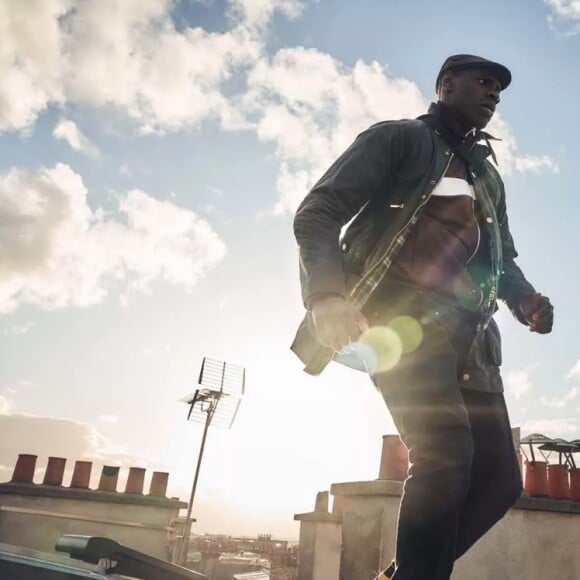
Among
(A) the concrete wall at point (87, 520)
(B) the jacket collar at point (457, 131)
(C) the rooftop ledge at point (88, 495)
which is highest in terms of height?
(B) the jacket collar at point (457, 131)

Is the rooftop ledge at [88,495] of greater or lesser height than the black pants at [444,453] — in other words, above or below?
below

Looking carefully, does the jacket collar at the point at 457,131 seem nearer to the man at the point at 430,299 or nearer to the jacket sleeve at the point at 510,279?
the man at the point at 430,299

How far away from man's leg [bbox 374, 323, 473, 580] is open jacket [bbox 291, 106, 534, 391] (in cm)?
27

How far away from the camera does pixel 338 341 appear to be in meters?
1.68

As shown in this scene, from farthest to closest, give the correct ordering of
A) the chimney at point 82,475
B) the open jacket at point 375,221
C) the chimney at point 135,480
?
the chimney at point 82,475 → the chimney at point 135,480 → the open jacket at point 375,221

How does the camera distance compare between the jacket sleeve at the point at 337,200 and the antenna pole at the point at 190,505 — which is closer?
the jacket sleeve at the point at 337,200

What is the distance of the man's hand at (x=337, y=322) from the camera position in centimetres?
168

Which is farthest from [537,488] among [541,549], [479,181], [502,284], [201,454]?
[201,454]

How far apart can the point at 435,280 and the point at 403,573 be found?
3.18 feet

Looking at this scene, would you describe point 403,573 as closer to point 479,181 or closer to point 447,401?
point 447,401

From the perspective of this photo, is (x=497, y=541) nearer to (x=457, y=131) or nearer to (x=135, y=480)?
(x=457, y=131)

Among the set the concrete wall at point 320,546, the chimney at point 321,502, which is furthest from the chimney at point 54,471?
the chimney at point 321,502

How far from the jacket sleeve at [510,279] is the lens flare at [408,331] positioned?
0.83 m

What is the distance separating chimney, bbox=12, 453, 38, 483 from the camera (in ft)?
35.7
